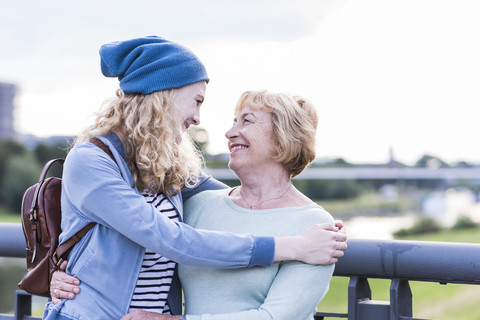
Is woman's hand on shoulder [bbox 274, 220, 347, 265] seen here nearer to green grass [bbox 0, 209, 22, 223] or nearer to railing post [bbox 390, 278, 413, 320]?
railing post [bbox 390, 278, 413, 320]

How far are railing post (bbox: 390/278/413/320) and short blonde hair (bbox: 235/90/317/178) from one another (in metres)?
0.56

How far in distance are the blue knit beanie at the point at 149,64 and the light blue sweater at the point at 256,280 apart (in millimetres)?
522

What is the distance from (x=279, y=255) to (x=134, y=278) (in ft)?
1.55

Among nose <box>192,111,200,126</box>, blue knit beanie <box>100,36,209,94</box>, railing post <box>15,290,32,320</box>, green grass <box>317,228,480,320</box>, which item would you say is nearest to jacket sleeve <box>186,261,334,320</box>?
nose <box>192,111,200,126</box>

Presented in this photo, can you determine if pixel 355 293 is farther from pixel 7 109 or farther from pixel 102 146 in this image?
pixel 7 109

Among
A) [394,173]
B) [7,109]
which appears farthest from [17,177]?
[394,173]

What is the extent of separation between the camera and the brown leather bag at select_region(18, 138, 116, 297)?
2148 mm

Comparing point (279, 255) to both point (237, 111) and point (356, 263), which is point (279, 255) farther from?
point (237, 111)

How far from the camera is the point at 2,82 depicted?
113 m

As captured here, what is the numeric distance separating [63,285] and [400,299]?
118cm

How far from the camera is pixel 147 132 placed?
2.10 metres

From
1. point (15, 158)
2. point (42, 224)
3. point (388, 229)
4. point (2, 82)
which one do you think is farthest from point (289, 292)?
point (2, 82)

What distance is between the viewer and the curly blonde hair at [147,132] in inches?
83.3

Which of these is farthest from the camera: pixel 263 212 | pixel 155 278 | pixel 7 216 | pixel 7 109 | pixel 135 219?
pixel 7 109
